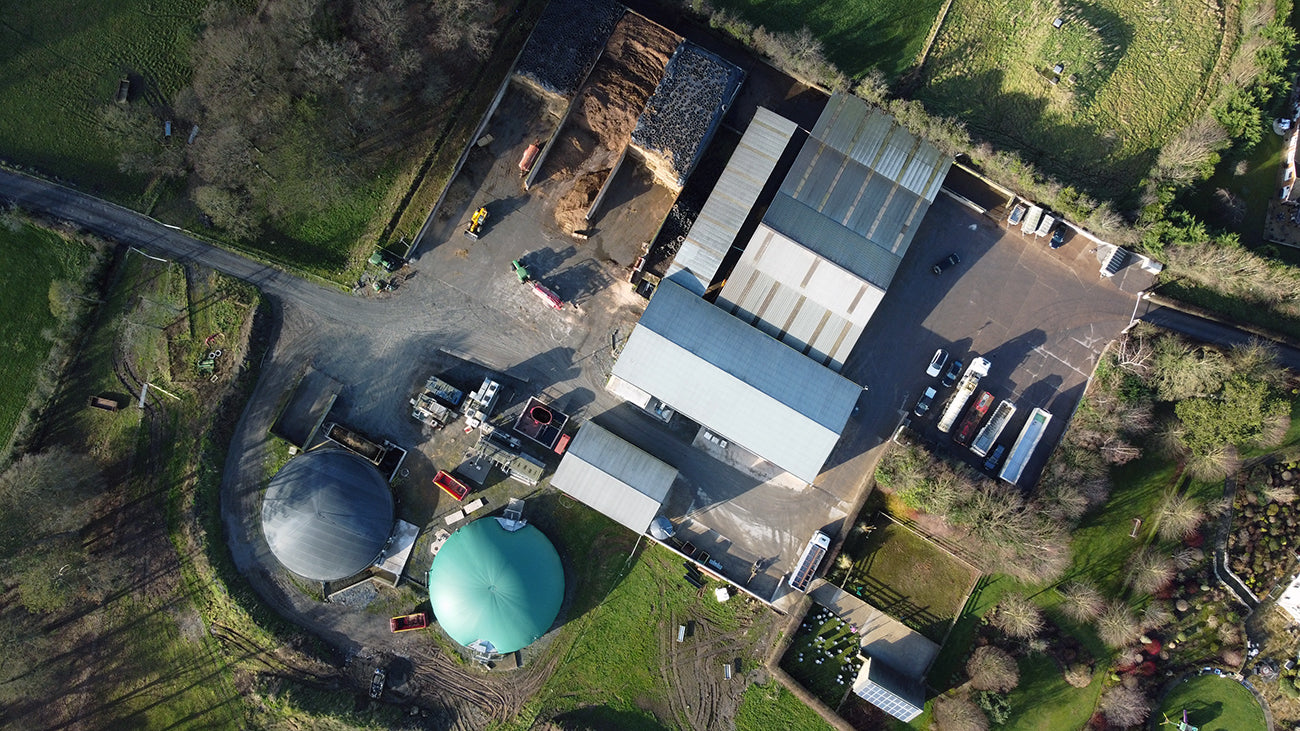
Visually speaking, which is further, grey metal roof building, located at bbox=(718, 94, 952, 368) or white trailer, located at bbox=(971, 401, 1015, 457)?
white trailer, located at bbox=(971, 401, 1015, 457)

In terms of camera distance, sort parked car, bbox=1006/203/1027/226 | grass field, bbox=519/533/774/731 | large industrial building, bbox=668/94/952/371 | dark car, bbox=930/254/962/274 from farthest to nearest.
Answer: grass field, bbox=519/533/774/731, dark car, bbox=930/254/962/274, parked car, bbox=1006/203/1027/226, large industrial building, bbox=668/94/952/371

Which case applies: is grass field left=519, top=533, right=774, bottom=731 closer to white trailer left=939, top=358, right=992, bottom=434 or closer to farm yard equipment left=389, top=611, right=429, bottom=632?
farm yard equipment left=389, top=611, right=429, bottom=632

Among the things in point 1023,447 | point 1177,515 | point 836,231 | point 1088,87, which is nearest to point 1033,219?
point 1088,87

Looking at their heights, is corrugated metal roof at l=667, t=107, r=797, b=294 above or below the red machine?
above

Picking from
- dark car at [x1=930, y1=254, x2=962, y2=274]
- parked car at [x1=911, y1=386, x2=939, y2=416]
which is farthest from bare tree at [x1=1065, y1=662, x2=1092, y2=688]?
dark car at [x1=930, y1=254, x2=962, y2=274]

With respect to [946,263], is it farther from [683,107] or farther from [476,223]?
[476,223]

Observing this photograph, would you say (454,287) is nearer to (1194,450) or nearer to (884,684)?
(884,684)

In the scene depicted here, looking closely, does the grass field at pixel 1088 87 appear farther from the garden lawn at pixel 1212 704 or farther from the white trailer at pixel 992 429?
the garden lawn at pixel 1212 704
